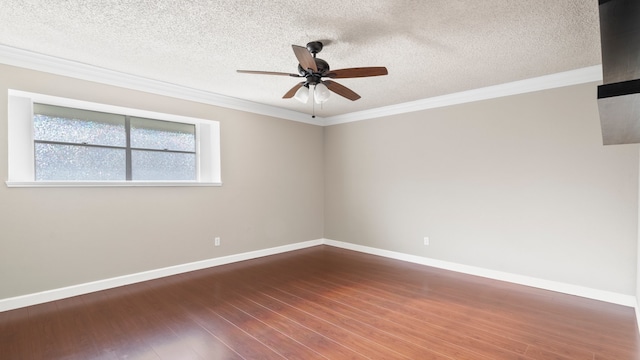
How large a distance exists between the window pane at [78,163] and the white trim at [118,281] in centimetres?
117

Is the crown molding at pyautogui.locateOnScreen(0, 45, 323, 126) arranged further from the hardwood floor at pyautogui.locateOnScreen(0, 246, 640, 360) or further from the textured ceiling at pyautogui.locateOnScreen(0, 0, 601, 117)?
the hardwood floor at pyautogui.locateOnScreen(0, 246, 640, 360)

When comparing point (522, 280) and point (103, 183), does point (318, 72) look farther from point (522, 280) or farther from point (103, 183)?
point (522, 280)

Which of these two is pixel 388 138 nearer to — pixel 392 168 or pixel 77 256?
pixel 392 168

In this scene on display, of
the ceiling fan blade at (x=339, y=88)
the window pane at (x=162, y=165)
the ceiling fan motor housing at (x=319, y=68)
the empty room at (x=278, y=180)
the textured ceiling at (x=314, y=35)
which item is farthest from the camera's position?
the window pane at (x=162, y=165)

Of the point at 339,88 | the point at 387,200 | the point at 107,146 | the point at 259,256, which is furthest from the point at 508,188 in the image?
the point at 107,146

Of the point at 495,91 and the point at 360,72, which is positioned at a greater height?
the point at 495,91

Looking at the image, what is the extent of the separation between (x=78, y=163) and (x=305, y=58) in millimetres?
2902

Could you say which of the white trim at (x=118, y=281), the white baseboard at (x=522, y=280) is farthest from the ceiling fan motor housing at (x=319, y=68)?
the white baseboard at (x=522, y=280)

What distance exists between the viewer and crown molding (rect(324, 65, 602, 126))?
3.17 meters

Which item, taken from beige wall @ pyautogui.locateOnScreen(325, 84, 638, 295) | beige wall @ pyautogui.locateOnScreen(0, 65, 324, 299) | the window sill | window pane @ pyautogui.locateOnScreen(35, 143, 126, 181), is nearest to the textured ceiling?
beige wall @ pyautogui.locateOnScreen(325, 84, 638, 295)

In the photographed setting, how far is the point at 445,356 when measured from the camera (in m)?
2.10

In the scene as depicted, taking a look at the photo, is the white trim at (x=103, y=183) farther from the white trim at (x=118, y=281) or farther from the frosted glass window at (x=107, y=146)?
the white trim at (x=118, y=281)

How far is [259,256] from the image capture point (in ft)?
15.8

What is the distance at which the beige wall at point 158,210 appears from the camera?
115 inches
